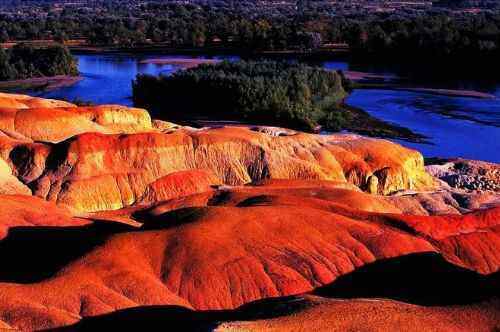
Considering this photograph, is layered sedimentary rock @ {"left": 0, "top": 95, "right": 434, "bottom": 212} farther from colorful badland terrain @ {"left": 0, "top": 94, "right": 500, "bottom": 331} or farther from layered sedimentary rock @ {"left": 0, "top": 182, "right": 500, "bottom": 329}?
layered sedimentary rock @ {"left": 0, "top": 182, "right": 500, "bottom": 329}

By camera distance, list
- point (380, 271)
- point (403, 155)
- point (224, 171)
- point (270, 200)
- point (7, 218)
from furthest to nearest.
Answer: point (403, 155) < point (224, 171) < point (270, 200) < point (7, 218) < point (380, 271)

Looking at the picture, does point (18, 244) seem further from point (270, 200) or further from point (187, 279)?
point (270, 200)

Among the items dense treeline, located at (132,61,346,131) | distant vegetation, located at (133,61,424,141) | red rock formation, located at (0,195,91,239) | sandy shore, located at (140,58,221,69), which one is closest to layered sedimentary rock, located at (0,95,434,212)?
red rock formation, located at (0,195,91,239)

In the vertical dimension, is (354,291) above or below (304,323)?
below

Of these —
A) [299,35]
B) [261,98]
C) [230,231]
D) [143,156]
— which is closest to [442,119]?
[261,98]

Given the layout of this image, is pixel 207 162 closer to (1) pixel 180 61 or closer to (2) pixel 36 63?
(2) pixel 36 63

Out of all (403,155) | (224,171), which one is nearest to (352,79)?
(403,155)

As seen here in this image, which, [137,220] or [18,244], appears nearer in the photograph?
[18,244]
